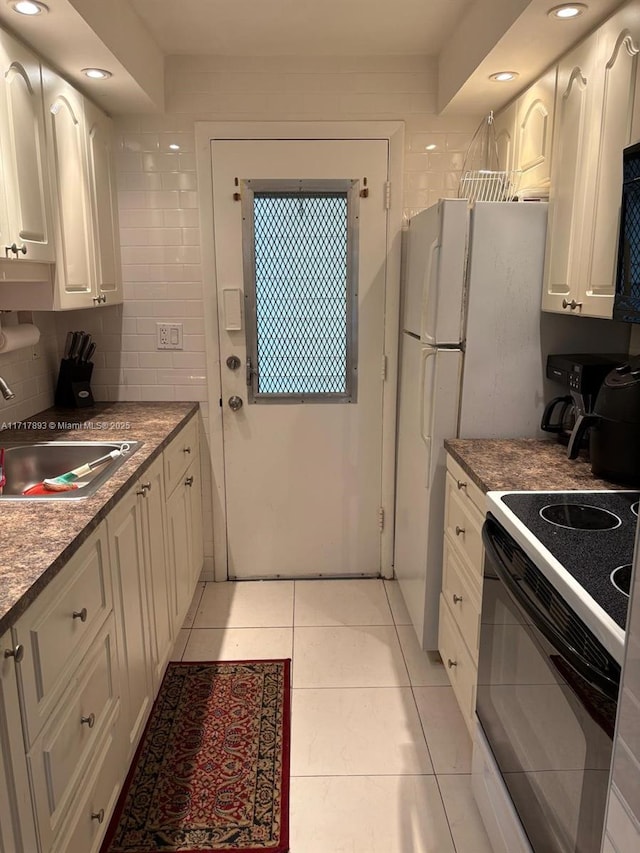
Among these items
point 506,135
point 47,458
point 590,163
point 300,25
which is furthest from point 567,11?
point 47,458

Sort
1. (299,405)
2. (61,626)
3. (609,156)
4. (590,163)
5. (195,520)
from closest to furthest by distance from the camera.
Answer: (61,626) → (609,156) → (590,163) → (195,520) → (299,405)

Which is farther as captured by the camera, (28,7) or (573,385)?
(573,385)

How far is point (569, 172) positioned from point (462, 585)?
135cm

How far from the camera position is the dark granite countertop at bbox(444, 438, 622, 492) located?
176 centimetres

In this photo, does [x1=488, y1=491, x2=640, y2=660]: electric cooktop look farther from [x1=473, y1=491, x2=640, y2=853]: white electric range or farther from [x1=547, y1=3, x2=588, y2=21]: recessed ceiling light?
[x1=547, y1=3, x2=588, y2=21]: recessed ceiling light

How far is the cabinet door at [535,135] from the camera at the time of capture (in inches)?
82.3

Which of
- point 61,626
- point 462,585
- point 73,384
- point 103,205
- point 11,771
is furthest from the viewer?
point 73,384

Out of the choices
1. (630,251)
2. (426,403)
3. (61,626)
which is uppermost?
(630,251)

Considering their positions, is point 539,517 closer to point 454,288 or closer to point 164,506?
point 454,288

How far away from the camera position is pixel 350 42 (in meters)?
2.59

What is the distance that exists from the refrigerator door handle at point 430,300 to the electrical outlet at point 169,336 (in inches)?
48.0

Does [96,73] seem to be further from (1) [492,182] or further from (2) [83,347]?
(1) [492,182]

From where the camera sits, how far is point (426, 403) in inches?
92.8

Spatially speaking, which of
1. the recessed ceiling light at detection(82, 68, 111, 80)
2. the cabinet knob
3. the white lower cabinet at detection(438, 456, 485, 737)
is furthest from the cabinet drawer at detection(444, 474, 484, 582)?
the recessed ceiling light at detection(82, 68, 111, 80)
